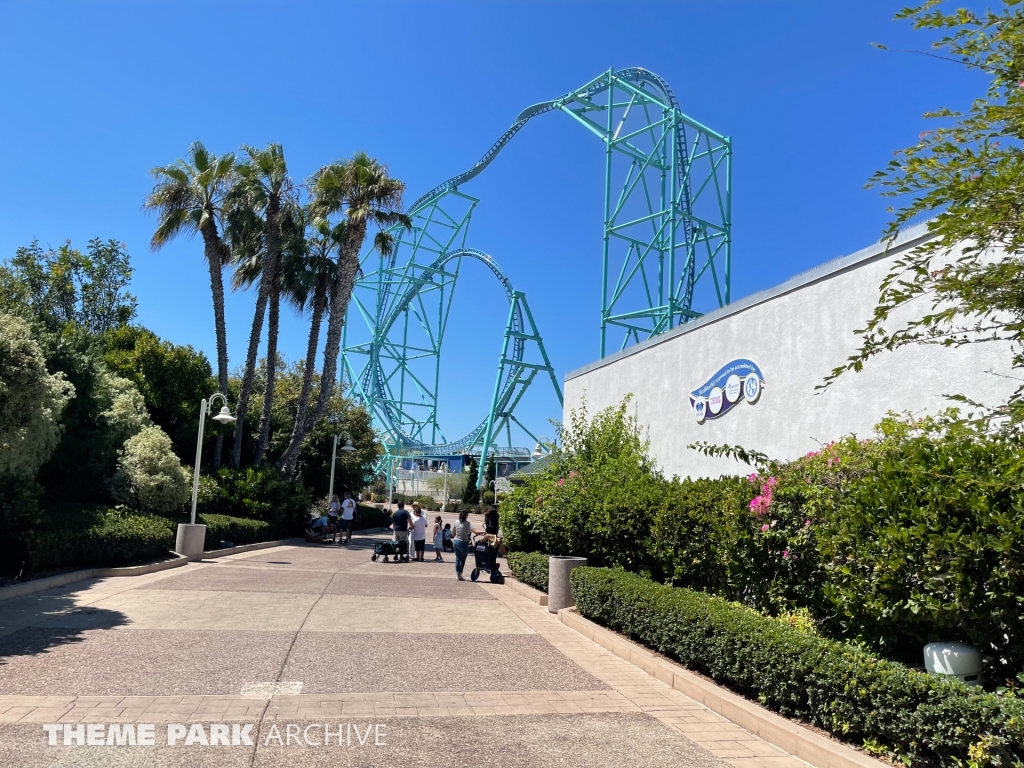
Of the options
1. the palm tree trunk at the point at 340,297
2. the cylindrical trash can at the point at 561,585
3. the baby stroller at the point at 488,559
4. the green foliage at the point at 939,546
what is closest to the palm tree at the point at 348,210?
the palm tree trunk at the point at 340,297

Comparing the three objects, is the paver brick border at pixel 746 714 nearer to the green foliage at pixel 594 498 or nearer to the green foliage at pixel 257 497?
the green foliage at pixel 594 498

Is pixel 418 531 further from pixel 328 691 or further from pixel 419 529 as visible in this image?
pixel 328 691

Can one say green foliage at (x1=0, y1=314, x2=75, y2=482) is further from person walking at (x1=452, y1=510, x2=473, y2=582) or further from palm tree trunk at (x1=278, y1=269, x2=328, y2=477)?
palm tree trunk at (x1=278, y1=269, x2=328, y2=477)

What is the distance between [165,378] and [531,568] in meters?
14.1

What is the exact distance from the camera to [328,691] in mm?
5594

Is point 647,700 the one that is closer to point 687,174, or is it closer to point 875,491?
point 875,491

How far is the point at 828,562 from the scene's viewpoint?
→ 18.4 ft

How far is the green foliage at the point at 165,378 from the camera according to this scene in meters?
20.9

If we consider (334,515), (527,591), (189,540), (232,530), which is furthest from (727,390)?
(334,515)

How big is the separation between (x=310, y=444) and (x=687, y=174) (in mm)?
17348

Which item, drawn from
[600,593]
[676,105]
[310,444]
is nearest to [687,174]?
[676,105]

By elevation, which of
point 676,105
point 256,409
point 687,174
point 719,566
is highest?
point 676,105

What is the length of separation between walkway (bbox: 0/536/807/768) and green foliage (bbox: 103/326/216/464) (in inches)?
485

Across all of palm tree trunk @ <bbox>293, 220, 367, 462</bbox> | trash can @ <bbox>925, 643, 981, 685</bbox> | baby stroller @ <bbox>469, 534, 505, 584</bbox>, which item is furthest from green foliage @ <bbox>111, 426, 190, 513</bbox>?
trash can @ <bbox>925, 643, 981, 685</bbox>
